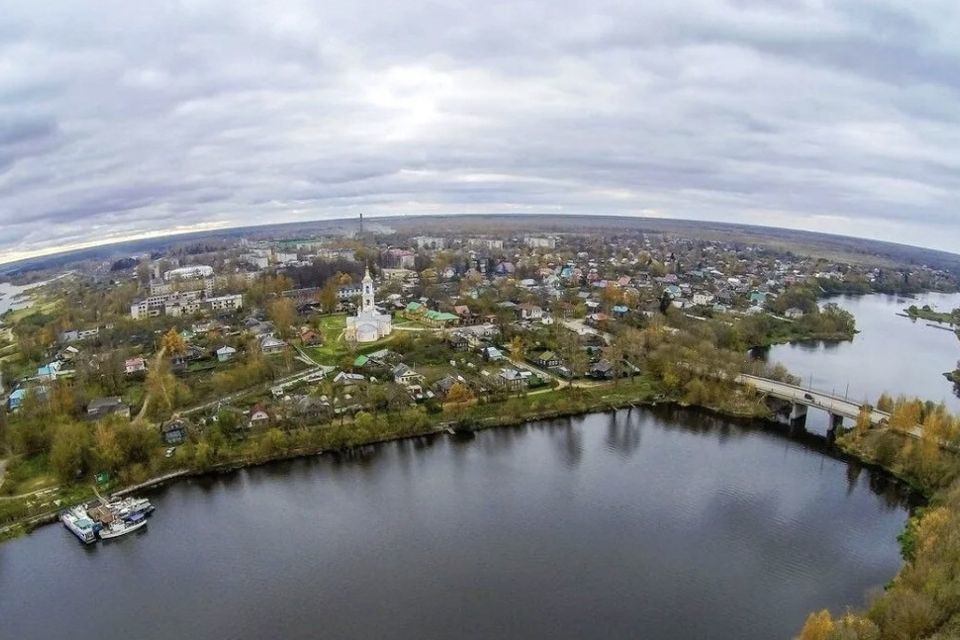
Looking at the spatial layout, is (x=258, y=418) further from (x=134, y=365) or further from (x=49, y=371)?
(x=49, y=371)

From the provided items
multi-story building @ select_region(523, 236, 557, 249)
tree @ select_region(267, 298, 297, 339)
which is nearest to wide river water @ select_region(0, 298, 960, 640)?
tree @ select_region(267, 298, 297, 339)

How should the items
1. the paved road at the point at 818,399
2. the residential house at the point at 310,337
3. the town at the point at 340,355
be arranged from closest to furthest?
the town at the point at 340,355
the paved road at the point at 818,399
the residential house at the point at 310,337

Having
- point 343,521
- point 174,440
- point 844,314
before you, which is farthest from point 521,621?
point 844,314

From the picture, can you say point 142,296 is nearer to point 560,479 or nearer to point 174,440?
point 174,440

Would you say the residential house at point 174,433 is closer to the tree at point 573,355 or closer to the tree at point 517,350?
the tree at point 517,350

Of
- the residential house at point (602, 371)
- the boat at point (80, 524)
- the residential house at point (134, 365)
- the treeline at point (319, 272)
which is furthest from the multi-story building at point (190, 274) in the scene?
the boat at point (80, 524)

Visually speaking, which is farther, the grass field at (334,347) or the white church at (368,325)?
the white church at (368,325)
